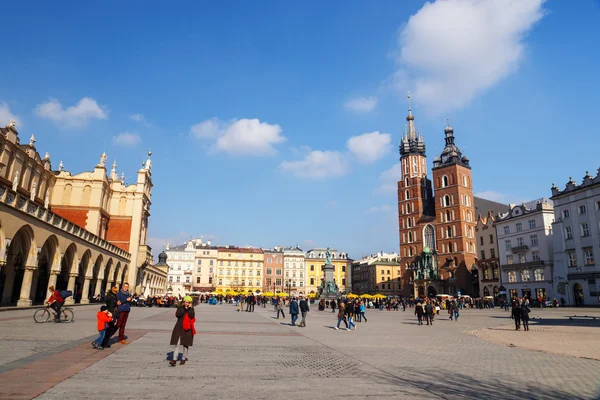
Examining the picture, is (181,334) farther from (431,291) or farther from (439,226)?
(439,226)

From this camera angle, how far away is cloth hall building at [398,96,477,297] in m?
86.5

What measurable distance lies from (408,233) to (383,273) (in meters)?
27.0

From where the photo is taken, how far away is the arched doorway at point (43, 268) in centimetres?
2899

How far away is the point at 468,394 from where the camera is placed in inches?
281

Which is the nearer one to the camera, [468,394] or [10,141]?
[468,394]

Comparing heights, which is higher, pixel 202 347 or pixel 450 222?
pixel 450 222

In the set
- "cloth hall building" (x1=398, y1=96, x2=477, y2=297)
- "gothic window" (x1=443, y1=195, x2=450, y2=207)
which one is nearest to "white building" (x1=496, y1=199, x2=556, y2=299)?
"cloth hall building" (x1=398, y1=96, x2=477, y2=297)

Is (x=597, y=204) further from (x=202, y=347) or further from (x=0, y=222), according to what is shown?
(x=0, y=222)

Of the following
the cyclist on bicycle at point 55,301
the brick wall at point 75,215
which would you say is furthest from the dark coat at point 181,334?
the brick wall at point 75,215

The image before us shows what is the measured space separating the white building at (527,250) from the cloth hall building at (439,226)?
15344mm

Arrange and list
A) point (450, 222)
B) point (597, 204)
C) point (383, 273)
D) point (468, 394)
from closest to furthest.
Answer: point (468, 394)
point (597, 204)
point (450, 222)
point (383, 273)

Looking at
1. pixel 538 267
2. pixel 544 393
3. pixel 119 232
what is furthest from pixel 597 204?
pixel 119 232

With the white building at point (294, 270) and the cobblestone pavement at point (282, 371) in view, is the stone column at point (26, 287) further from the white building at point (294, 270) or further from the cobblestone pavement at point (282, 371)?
the white building at point (294, 270)

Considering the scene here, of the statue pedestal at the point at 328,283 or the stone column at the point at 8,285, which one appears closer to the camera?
the stone column at the point at 8,285
